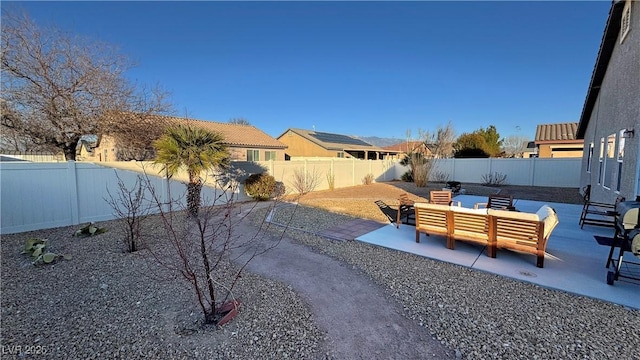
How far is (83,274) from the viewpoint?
13.2 ft

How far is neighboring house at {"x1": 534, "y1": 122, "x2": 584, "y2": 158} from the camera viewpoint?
19422mm

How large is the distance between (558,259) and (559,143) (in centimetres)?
2039

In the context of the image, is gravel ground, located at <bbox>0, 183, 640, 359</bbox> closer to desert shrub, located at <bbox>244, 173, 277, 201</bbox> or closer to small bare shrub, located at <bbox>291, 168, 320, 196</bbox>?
desert shrub, located at <bbox>244, 173, 277, 201</bbox>

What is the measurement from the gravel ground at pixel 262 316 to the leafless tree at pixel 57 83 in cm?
655

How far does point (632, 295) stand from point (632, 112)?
476cm

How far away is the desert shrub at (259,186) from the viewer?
10.9 m

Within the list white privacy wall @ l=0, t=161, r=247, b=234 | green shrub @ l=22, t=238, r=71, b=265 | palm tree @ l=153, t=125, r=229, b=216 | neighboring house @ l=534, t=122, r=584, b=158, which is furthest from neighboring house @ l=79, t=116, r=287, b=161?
neighboring house @ l=534, t=122, r=584, b=158

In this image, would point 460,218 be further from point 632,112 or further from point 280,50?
point 280,50

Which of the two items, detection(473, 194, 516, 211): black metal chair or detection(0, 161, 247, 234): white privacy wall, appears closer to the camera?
detection(0, 161, 247, 234): white privacy wall

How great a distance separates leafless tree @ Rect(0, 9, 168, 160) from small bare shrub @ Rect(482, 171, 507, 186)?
19.5m

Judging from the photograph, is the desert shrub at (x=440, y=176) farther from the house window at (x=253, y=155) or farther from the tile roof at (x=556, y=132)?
the house window at (x=253, y=155)

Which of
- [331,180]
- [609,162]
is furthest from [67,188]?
[609,162]

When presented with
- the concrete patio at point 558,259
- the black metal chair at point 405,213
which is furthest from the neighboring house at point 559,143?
the black metal chair at point 405,213

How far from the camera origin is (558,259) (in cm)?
455
